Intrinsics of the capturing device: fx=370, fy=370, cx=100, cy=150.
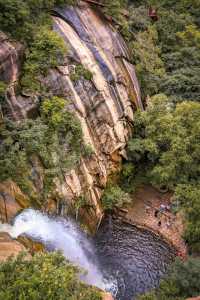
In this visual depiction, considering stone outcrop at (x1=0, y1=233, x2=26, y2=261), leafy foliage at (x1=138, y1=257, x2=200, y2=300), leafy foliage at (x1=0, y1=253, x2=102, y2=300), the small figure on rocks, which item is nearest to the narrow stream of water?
stone outcrop at (x1=0, y1=233, x2=26, y2=261)

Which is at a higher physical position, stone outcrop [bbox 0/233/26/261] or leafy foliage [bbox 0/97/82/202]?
leafy foliage [bbox 0/97/82/202]

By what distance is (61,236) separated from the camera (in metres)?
20.2

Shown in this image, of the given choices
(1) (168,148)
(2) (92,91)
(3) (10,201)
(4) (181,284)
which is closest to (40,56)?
(2) (92,91)

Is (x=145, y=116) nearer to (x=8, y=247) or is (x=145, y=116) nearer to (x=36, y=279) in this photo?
(x=8, y=247)

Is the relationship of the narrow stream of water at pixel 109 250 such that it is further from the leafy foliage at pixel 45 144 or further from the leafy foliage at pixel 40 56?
the leafy foliage at pixel 40 56

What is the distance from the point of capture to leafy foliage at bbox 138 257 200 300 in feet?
53.7

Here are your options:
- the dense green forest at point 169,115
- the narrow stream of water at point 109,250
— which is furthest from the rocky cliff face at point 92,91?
the narrow stream of water at point 109,250

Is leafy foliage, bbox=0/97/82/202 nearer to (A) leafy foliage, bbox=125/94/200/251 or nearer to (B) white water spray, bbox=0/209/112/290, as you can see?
(B) white water spray, bbox=0/209/112/290

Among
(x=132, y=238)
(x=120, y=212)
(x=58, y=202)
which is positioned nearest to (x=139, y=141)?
(x=120, y=212)

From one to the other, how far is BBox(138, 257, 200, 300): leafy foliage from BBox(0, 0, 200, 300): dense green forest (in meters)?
0.04

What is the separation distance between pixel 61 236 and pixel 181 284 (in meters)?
6.92

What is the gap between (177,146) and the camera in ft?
83.8

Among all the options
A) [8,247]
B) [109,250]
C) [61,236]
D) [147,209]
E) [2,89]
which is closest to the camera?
[8,247]

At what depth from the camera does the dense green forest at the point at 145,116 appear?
1977 cm
